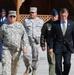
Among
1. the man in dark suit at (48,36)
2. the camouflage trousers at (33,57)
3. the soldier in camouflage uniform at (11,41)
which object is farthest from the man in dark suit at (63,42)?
the camouflage trousers at (33,57)

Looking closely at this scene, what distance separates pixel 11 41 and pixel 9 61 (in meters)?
0.43

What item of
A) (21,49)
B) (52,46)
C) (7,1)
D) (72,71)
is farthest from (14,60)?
(7,1)

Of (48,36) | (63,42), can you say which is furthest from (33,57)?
(63,42)

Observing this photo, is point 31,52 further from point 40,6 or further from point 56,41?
point 40,6

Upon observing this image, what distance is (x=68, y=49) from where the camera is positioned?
28.2 feet

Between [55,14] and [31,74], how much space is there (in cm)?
203

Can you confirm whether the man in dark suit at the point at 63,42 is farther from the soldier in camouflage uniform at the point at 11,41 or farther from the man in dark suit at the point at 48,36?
the man in dark suit at the point at 48,36

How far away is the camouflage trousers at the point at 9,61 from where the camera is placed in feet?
27.3

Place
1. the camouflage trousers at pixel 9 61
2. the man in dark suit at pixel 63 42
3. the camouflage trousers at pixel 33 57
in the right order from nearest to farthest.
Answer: the camouflage trousers at pixel 9 61 → the man in dark suit at pixel 63 42 → the camouflage trousers at pixel 33 57

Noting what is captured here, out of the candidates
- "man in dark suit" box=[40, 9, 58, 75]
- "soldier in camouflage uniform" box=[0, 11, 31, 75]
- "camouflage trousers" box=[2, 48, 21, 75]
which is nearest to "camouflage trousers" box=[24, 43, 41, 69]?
"man in dark suit" box=[40, 9, 58, 75]

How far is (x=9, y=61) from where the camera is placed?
839 cm

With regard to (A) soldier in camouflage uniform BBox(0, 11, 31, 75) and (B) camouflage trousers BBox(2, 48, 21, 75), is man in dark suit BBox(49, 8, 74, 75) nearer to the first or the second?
(A) soldier in camouflage uniform BBox(0, 11, 31, 75)

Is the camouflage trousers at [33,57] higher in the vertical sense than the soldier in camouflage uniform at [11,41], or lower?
lower

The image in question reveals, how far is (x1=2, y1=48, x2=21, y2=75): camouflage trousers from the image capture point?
8320mm
